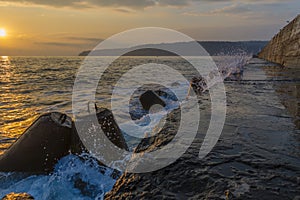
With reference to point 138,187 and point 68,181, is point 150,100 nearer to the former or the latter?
point 68,181

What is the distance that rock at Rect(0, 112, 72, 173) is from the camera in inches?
181

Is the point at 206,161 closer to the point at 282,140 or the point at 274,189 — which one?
the point at 274,189

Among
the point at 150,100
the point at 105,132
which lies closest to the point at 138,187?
the point at 105,132

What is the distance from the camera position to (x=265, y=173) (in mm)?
2908

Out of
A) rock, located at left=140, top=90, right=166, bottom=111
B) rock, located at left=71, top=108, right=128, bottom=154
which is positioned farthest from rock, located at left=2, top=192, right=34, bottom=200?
rock, located at left=140, top=90, right=166, bottom=111

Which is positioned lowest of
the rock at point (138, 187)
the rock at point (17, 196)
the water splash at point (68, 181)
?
the rock at point (17, 196)

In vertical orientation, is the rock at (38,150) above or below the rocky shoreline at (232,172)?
below

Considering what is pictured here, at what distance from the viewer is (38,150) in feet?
15.1

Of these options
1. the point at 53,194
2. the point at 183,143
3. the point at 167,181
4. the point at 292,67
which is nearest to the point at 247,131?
the point at 183,143

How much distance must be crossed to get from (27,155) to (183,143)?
3056 millimetres

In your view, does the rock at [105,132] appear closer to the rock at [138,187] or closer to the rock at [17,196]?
the rock at [17,196]

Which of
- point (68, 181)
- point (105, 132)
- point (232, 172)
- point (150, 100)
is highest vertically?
point (232, 172)

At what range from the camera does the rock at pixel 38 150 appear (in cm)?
461

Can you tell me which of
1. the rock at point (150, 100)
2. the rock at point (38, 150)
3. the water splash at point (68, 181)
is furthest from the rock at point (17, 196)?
the rock at point (150, 100)
